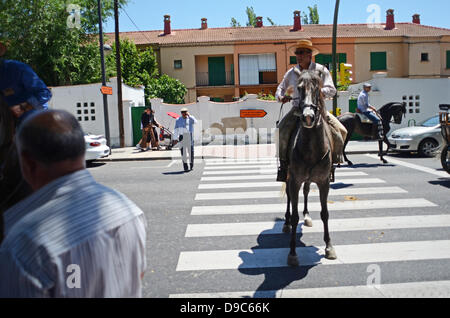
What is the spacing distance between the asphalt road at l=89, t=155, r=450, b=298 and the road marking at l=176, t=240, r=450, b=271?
0.04 feet

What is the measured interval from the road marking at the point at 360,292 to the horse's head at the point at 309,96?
Answer: 1763 millimetres

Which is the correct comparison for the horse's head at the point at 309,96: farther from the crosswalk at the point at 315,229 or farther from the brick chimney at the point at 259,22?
the brick chimney at the point at 259,22

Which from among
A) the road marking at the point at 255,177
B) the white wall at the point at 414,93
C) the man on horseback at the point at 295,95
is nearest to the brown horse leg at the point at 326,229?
the man on horseback at the point at 295,95

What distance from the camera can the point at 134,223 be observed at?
176 cm

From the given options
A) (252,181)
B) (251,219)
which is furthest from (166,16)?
(251,219)

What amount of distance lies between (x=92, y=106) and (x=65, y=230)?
2107 centimetres

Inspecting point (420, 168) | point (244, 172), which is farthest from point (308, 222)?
point (420, 168)

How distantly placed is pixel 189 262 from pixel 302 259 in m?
1.40

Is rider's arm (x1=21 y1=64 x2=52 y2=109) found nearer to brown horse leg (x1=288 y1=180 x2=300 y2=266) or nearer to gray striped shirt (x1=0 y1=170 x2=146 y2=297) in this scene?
gray striped shirt (x1=0 y1=170 x2=146 y2=297)

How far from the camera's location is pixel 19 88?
348 cm

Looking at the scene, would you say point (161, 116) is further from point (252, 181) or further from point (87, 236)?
point (87, 236)

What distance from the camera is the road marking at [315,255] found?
16.3 feet

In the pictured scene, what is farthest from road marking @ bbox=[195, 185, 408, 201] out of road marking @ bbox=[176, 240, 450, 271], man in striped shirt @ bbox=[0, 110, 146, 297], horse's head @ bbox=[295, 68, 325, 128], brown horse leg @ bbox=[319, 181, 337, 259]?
man in striped shirt @ bbox=[0, 110, 146, 297]

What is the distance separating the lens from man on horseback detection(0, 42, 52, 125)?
3.40 m
